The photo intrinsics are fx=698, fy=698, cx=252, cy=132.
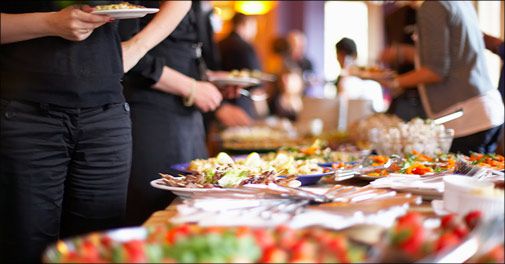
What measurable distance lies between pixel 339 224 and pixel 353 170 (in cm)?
75

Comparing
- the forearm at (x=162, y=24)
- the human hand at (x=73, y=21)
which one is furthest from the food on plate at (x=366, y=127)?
the human hand at (x=73, y=21)

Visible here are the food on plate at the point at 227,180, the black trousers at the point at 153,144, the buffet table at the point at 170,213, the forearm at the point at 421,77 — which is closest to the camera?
the buffet table at the point at 170,213

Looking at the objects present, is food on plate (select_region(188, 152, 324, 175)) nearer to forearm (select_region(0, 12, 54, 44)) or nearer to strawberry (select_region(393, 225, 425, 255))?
forearm (select_region(0, 12, 54, 44))

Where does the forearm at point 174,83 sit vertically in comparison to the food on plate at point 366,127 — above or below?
above

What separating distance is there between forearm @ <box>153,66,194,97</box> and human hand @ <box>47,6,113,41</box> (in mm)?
666

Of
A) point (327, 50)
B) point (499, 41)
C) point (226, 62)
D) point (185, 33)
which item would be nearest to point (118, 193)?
point (185, 33)

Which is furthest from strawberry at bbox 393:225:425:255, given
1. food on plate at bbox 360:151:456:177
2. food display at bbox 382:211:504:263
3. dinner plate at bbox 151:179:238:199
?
food on plate at bbox 360:151:456:177

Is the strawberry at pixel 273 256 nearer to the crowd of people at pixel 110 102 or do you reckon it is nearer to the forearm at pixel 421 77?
the crowd of people at pixel 110 102

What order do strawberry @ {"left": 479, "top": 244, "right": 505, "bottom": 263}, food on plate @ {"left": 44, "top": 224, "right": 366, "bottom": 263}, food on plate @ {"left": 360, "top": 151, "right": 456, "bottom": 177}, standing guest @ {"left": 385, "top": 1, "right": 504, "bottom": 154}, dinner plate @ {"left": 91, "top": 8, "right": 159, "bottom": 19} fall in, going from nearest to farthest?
food on plate @ {"left": 44, "top": 224, "right": 366, "bottom": 263}, strawberry @ {"left": 479, "top": 244, "right": 505, "bottom": 263}, dinner plate @ {"left": 91, "top": 8, "right": 159, "bottom": 19}, food on plate @ {"left": 360, "top": 151, "right": 456, "bottom": 177}, standing guest @ {"left": 385, "top": 1, "right": 504, "bottom": 154}

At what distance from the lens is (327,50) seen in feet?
43.4

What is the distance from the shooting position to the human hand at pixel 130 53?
221cm

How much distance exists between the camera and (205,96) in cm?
258

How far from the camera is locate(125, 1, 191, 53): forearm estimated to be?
2264mm

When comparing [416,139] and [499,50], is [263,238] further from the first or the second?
[499,50]
